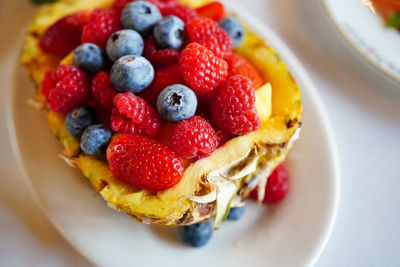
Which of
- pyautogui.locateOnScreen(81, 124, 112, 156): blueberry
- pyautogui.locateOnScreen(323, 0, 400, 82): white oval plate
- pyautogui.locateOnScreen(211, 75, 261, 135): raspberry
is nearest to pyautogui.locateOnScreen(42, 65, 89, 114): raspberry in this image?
pyautogui.locateOnScreen(81, 124, 112, 156): blueberry

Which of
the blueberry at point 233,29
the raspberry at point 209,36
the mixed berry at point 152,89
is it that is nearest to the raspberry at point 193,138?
the mixed berry at point 152,89

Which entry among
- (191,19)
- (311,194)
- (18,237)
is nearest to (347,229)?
(311,194)

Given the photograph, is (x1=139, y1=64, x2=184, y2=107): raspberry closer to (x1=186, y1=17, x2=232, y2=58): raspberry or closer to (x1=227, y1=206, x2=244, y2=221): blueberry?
(x1=186, y1=17, x2=232, y2=58): raspberry

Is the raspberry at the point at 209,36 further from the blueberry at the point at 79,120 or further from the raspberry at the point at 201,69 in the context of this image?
the blueberry at the point at 79,120

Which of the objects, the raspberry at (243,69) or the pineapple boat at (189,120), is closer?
the pineapple boat at (189,120)

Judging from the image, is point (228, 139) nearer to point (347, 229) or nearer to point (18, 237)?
point (347, 229)

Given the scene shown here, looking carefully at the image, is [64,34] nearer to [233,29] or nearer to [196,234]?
[233,29]

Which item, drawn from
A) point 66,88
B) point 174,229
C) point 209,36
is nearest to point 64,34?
point 66,88
